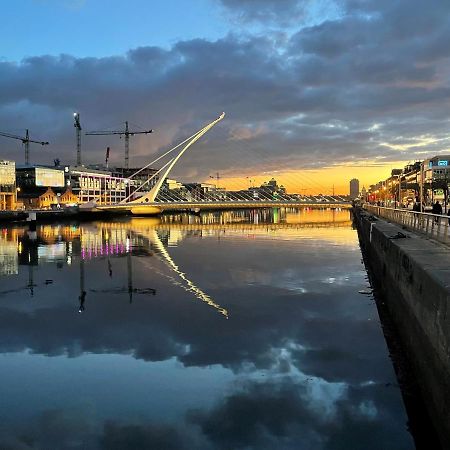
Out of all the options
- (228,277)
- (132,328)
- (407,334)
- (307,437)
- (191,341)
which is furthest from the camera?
(228,277)

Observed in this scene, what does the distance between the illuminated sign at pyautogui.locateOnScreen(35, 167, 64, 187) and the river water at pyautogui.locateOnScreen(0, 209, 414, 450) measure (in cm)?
11482

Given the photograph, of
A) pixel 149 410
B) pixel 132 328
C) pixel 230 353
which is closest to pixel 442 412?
pixel 149 410

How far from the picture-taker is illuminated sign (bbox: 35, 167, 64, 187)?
128 metres

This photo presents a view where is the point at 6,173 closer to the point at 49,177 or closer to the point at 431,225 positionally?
the point at 49,177

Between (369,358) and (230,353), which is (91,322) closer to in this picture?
(230,353)

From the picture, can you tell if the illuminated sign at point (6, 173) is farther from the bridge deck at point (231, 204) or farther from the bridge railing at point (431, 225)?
the bridge railing at point (431, 225)

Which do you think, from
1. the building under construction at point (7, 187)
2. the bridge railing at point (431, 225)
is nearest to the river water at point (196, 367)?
the bridge railing at point (431, 225)

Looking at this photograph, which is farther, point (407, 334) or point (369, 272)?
point (369, 272)

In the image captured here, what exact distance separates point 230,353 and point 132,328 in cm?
333

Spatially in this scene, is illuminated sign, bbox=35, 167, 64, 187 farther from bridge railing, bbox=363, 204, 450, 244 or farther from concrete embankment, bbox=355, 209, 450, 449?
concrete embankment, bbox=355, 209, 450, 449

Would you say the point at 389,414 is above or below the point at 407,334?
below

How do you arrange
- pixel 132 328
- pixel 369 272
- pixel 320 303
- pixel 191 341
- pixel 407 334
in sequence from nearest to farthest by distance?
pixel 407 334, pixel 191 341, pixel 132 328, pixel 320 303, pixel 369 272

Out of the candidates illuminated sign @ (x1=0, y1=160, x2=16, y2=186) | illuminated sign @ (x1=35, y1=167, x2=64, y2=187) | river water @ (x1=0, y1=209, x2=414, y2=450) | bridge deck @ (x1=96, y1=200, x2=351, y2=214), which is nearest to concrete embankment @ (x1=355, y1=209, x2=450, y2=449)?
river water @ (x1=0, y1=209, x2=414, y2=450)

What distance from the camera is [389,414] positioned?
7.79 metres
